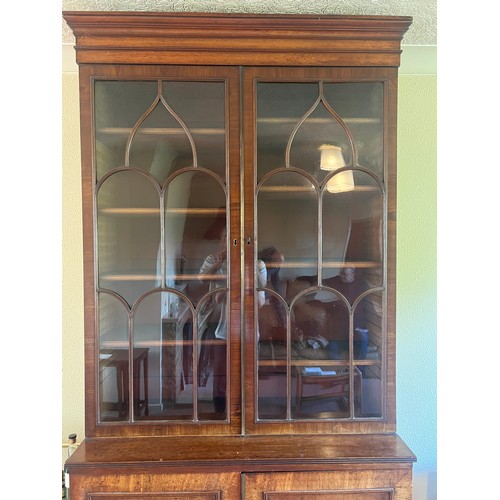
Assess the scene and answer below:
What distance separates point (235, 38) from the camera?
1022mm

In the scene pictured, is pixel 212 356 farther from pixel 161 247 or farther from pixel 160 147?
pixel 160 147

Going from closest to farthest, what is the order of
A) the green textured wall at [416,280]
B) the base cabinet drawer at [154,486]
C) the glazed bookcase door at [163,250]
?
the base cabinet drawer at [154,486] < the glazed bookcase door at [163,250] < the green textured wall at [416,280]

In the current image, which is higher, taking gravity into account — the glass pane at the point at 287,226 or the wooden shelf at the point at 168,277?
the glass pane at the point at 287,226

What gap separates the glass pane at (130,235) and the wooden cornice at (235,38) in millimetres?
355

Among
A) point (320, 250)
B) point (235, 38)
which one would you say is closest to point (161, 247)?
point (320, 250)

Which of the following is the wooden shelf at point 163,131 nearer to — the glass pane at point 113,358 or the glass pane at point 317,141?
the glass pane at point 317,141

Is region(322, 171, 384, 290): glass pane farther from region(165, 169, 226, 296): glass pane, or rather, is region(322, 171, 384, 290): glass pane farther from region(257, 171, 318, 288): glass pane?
region(165, 169, 226, 296): glass pane

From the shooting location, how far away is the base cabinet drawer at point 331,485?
0.94 metres

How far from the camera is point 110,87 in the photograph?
1.05 metres

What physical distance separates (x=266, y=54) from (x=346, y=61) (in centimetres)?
23

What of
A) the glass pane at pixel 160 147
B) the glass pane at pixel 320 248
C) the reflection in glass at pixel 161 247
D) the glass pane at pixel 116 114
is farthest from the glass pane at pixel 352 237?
the glass pane at pixel 116 114

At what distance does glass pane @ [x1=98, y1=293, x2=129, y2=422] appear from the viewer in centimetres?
106

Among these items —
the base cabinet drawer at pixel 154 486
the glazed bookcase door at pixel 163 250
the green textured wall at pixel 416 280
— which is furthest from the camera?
the green textured wall at pixel 416 280

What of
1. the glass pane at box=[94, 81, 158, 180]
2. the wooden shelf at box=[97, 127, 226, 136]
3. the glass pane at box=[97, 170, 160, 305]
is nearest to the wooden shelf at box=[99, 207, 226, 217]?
the glass pane at box=[97, 170, 160, 305]
